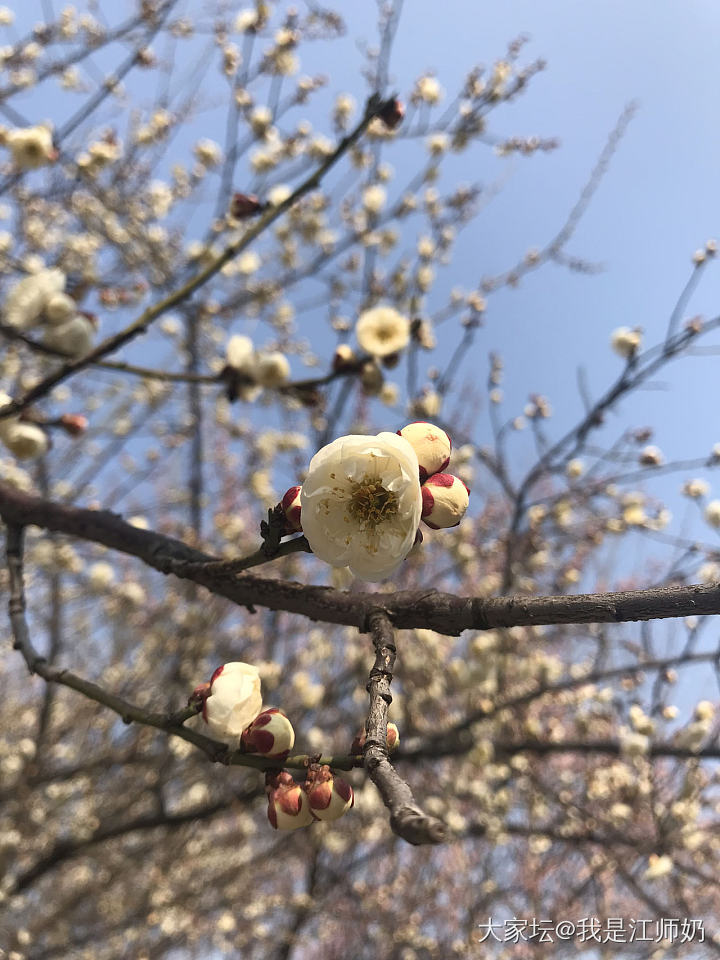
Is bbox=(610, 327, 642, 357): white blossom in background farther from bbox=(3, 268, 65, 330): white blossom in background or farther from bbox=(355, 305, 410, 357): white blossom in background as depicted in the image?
bbox=(3, 268, 65, 330): white blossom in background

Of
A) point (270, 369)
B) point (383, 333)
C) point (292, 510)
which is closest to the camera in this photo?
point (292, 510)

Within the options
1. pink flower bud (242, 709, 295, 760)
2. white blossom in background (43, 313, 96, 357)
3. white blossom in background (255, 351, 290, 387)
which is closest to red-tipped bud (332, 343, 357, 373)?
white blossom in background (255, 351, 290, 387)

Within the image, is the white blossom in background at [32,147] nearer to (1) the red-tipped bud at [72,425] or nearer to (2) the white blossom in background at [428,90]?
(1) the red-tipped bud at [72,425]

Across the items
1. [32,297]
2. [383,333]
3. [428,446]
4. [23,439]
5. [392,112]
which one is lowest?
[428,446]

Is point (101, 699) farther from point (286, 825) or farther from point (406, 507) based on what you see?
point (406, 507)

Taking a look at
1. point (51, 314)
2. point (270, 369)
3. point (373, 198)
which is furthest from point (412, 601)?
point (373, 198)

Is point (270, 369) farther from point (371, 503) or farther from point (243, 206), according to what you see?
point (371, 503)

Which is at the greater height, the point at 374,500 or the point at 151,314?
the point at 151,314

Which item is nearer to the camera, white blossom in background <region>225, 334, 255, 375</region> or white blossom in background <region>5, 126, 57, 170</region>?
white blossom in background <region>225, 334, 255, 375</region>
